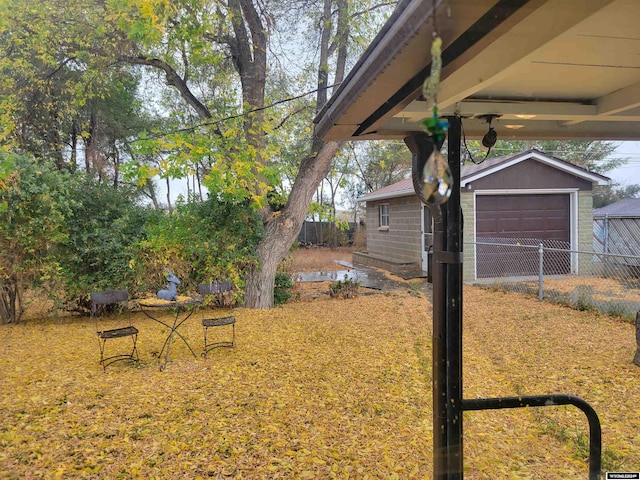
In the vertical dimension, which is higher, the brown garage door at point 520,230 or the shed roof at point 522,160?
the shed roof at point 522,160

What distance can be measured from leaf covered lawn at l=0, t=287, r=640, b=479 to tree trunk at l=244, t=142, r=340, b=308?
4.11 feet

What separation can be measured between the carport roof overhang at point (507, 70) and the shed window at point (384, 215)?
10588 mm

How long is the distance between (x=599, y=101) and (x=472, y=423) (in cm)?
244

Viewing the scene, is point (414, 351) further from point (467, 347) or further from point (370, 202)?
point (370, 202)

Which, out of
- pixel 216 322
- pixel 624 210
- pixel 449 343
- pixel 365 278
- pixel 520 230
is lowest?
pixel 365 278

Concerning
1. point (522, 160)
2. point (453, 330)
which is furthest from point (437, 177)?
point (522, 160)

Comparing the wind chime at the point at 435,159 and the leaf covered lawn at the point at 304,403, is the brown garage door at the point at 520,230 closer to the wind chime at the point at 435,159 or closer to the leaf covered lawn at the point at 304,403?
the leaf covered lawn at the point at 304,403

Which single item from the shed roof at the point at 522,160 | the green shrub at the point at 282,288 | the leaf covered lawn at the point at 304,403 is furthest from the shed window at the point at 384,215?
the leaf covered lawn at the point at 304,403

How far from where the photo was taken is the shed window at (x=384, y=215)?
44.1ft

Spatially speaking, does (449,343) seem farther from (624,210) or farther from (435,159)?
(624,210)

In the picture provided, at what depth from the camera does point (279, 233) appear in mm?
7199

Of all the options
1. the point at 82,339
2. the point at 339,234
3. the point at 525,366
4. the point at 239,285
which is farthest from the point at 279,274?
the point at 339,234

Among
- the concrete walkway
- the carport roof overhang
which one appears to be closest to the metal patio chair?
the carport roof overhang

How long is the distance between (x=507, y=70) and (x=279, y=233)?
5.93 meters
